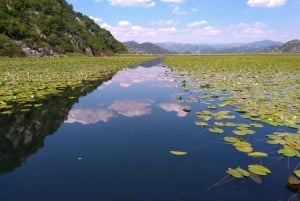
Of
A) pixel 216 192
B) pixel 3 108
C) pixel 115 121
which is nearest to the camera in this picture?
Answer: pixel 216 192

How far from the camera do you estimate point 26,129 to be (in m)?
6.76

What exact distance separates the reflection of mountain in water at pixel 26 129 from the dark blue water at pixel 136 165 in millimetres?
181

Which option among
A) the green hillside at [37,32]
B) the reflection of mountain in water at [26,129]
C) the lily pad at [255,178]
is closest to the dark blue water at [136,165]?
the lily pad at [255,178]

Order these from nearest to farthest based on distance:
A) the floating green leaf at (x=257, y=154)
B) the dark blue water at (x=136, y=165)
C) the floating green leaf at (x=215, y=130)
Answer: the dark blue water at (x=136, y=165) < the floating green leaf at (x=257, y=154) < the floating green leaf at (x=215, y=130)

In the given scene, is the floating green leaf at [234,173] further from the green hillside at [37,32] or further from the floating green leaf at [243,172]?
the green hillside at [37,32]

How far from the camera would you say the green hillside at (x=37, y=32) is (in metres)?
48.7

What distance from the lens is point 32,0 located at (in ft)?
223

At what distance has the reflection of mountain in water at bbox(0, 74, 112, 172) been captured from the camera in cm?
515

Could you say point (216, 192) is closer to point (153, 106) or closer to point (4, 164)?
point (4, 164)

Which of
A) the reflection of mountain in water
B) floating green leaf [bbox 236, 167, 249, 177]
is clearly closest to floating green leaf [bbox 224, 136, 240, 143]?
floating green leaf [bbox 236, 167, 249, 177]

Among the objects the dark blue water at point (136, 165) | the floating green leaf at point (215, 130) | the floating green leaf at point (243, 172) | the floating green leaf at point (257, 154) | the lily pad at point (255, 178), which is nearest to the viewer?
the dark blue water at point (136, 165)

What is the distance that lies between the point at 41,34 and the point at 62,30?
12351 millimetres

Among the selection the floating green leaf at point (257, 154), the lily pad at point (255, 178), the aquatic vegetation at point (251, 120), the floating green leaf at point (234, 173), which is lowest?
the aquatic vegetation at point (251, 120)

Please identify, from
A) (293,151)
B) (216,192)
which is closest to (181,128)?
(293,151)
